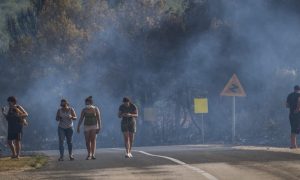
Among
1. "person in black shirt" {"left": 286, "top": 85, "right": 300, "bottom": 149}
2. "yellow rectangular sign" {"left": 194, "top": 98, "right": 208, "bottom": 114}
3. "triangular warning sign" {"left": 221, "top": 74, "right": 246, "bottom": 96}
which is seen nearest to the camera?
"person in black shirt" {"left": 286, "top": 85, "right": 300, "bottom": 149}

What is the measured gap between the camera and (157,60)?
43438 millimetres

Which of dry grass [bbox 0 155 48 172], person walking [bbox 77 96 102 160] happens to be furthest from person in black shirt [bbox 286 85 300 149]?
dry grass [bbox 0 155 48 172]

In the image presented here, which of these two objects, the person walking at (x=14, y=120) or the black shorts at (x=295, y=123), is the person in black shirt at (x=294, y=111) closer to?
the black shorts at (x=295, y=123)

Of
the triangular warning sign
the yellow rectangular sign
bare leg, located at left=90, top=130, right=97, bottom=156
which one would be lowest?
bare leg, located at left=90, top=130, right=97, bottom=156

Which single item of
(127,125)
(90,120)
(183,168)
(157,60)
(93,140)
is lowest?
(183,168)

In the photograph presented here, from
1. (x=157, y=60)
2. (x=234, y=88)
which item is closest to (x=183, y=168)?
(x=234, y=88)

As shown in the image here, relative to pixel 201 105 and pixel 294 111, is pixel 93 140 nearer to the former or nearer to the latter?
pixel 294 111

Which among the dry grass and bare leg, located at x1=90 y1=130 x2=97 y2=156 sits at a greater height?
bare leg, located at x1=90 y1=130 x2=97 y2=156

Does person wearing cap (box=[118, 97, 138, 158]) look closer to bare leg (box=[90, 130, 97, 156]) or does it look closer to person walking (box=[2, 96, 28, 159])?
bare leg (box=[90, 130, 97, 156])

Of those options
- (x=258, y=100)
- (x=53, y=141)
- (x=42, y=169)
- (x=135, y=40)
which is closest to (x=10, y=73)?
(x=53, y=141)

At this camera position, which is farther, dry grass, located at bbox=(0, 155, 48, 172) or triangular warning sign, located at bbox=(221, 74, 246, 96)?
triangular warning sign, located at bbox=(221, 74, 246, 96)

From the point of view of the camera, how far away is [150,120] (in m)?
42.7

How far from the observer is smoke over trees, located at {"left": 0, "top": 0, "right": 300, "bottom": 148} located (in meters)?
40.9

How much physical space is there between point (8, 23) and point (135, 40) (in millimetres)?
10956
